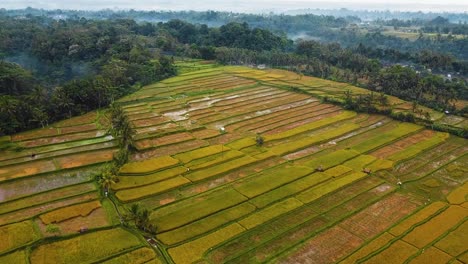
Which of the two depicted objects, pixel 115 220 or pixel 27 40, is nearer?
pixel 115 220

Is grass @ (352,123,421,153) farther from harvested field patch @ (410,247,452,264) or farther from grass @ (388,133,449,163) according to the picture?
harvested field patch @ (410,247,452,264)

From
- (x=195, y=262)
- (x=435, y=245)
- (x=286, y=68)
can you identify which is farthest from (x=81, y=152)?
(x=286, y=68)

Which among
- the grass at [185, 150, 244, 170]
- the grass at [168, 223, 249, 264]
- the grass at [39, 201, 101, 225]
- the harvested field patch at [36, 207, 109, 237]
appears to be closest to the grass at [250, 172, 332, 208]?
the grass at [168, 223, 249, 264]

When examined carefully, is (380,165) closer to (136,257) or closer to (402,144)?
(402,144)

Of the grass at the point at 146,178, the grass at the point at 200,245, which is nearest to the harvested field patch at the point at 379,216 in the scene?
the grass at the point at 200,245

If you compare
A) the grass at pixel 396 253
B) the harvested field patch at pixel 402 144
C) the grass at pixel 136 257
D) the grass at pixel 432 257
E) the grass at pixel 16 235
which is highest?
the grass at pixel 16 235

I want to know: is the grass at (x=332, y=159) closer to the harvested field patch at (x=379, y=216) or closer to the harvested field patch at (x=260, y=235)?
the harvested field patch at (x=379, y=216)

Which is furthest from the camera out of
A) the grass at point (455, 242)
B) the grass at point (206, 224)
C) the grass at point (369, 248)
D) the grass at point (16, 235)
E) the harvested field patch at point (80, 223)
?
the harvested field patch at point (80, 223)

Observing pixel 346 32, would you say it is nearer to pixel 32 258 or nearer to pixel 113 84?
pixel 113 84
